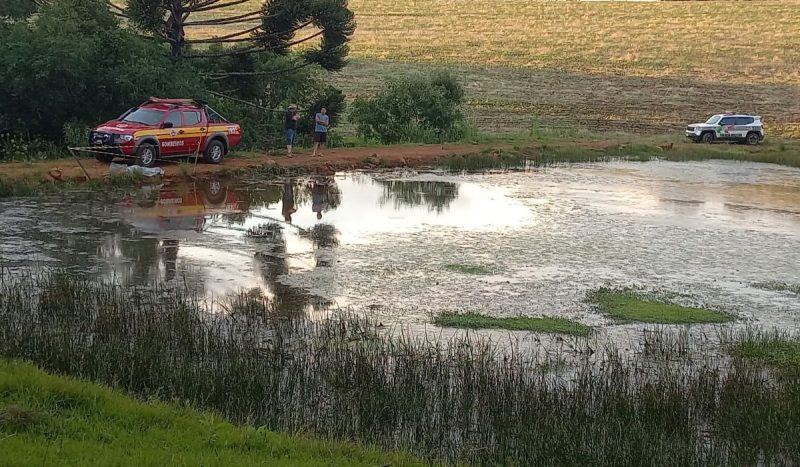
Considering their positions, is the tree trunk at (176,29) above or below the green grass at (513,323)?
above

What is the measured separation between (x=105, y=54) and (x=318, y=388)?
21.2m

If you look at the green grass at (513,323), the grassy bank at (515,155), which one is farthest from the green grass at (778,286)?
the grassy bank at (515,155)

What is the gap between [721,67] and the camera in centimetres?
6919

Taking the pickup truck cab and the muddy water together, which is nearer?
the muddy water

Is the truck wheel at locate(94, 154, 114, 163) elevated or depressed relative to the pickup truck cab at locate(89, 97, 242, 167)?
depressed

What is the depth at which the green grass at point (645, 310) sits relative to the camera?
1273 cm

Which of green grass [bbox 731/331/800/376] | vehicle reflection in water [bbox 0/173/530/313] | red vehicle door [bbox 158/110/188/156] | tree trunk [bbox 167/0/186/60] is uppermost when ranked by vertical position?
tree trunk [bbox 167/0/186/60]

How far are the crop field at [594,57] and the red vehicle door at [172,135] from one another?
2341 cm

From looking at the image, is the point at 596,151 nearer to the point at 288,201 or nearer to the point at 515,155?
the point at 515,155

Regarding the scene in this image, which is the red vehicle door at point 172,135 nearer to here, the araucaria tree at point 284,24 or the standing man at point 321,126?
the standing man at point 321,126

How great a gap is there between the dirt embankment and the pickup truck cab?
406mm

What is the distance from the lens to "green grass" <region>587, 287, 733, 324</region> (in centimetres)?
1273

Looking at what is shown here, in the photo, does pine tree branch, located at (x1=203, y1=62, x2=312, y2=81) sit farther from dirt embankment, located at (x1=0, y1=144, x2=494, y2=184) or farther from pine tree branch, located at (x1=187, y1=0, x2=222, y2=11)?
dirt embankment, located at (x1=0, y1=144, x2=494, y2=184)

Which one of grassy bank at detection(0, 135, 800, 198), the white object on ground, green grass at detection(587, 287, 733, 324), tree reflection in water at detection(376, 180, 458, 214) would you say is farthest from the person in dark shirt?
green grass at detection(587, 287, 733, 324)
